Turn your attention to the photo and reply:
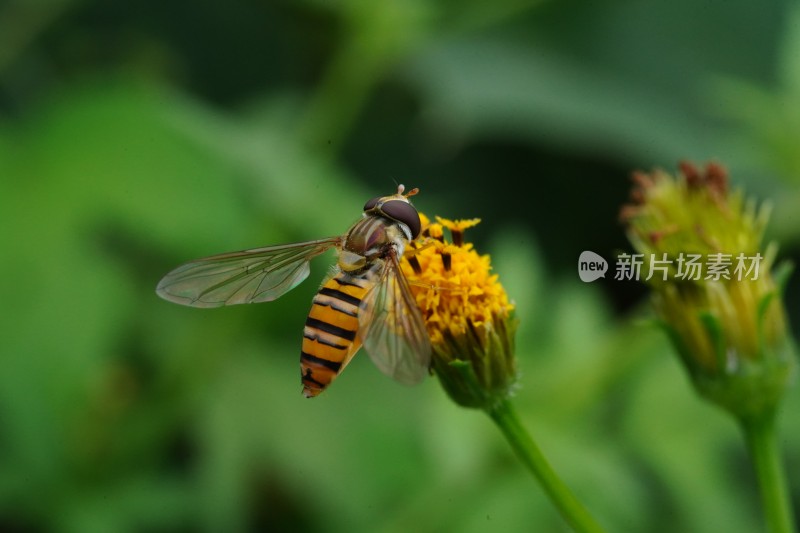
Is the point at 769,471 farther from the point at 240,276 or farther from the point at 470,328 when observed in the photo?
the point at 240,276

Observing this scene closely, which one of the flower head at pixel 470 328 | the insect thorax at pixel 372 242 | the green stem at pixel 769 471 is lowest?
the green stem at pixel 769 471

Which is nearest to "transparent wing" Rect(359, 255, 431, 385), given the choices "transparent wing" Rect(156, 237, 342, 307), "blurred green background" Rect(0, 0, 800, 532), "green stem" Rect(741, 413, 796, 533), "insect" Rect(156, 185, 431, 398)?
"insect" Rect(156, 185, 431, 398)

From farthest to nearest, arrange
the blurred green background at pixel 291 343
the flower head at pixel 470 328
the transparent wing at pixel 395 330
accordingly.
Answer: the blurred green background at pixel 291 343, the flower head at pixel 470 328, the transparent wing at pixel 395 330

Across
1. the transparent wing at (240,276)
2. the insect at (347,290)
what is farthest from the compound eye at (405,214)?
the transparent wing at (240,276)

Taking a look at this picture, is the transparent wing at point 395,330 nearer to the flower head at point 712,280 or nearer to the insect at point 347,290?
the insect at point 347,290

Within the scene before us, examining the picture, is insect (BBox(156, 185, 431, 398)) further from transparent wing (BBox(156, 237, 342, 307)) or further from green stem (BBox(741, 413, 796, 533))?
green stem (BBox(741, 413, 796, 533))

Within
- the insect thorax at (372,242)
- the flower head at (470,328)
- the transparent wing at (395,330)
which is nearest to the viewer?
the transparent wing at (395,330)
